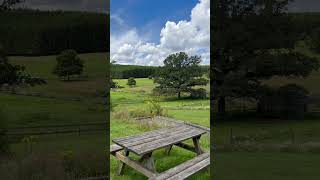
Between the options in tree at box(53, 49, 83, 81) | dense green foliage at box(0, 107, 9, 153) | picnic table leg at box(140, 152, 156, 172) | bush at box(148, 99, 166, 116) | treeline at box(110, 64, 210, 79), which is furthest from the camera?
treeline at box(110, 64, 210, 79)

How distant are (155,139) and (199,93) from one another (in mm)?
3488

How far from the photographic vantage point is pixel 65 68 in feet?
12.7

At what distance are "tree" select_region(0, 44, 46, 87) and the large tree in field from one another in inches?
77.6

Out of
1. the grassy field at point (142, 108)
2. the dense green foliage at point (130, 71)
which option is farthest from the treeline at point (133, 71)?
the grassy field at point (142, 108)

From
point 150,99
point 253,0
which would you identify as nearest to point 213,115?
point 253,0

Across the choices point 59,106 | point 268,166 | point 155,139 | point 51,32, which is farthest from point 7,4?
point 268,166

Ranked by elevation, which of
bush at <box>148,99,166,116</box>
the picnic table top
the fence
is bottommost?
the picnic table top

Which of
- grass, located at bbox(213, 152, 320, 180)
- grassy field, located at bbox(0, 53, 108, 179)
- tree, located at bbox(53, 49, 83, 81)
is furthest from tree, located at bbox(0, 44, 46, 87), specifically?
grass, located at bbox(213, 152, 320, 180)

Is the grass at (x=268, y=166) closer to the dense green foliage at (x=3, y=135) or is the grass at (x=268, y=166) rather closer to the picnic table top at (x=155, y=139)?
the picnic table top at (x=155, y=139)

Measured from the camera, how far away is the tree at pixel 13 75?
141 inches

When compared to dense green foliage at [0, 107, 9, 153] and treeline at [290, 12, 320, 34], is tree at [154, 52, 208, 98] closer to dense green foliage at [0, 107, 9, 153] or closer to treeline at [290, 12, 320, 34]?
treeline at [290, 12, 320, 34]

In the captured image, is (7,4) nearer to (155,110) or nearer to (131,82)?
(155,110)

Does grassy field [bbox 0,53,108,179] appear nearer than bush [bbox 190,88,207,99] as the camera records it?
Result: Yes

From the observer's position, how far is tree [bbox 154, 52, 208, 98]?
8500 mm
